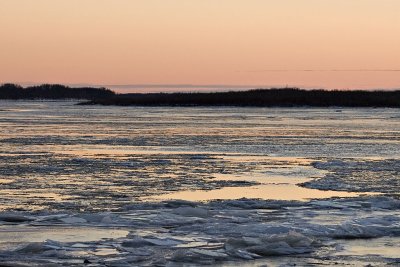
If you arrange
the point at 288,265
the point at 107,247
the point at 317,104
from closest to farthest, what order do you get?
the point at 288,265, the point at 107,247, the point at 317,104

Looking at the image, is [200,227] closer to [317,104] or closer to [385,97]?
[317,104]

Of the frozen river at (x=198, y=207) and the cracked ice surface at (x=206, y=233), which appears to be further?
the frozen river at (x=198, y=207)

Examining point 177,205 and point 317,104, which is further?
point 317,104

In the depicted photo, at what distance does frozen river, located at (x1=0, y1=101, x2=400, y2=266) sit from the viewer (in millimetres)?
9461

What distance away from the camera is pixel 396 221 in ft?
38.2

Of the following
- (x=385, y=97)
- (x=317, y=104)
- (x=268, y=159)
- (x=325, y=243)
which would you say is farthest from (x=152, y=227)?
(x=385, y=97)

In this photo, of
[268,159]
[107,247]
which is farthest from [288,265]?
[268,159]

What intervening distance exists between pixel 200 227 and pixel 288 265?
95.4 inches

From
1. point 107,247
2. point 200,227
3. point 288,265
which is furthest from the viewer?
point 200,227

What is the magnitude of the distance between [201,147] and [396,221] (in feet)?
49.5

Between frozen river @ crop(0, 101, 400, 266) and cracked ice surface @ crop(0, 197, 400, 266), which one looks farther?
frozen river @ crop(0, 101, 400, 266)

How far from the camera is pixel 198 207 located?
1280cm

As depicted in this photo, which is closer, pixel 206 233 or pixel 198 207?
pixel 206 233

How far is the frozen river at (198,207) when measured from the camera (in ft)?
31.0
